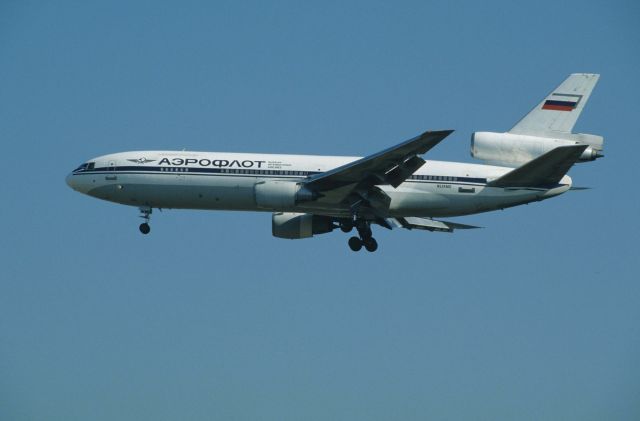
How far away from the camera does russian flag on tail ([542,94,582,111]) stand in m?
52.0

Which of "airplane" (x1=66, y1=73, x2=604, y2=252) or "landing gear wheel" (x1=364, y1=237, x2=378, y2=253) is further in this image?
"landing gear wheel" (x1=364, y1=237, x2=378, y2=253)

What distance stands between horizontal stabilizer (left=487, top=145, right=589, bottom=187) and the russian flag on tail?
505 centimetres

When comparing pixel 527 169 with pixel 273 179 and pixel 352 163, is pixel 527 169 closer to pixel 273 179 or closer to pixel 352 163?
pixel 352 163

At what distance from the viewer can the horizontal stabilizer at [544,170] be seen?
151 ft

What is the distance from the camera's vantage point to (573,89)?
52.8 m

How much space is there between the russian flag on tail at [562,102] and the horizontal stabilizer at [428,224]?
24.9 feet

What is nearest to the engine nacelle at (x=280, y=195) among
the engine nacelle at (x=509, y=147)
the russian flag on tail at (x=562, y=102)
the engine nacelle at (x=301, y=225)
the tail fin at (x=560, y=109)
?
the engine nacelle at (x=301, y=225)

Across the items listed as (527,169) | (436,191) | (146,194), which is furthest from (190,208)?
(527,169)

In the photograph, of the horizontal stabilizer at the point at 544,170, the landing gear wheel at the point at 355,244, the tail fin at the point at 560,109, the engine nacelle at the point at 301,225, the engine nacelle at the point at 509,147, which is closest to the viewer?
the horizontal stabilizer at the point at 544,170

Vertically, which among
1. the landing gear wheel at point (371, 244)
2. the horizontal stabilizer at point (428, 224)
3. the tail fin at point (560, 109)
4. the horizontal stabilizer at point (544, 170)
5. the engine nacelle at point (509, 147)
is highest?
the tail fin at point (560, 109)

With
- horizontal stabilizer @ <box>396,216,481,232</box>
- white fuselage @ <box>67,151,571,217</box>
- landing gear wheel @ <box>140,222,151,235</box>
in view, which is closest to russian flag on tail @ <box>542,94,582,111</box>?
white fuselage @ <box>67,151,571,217</box>

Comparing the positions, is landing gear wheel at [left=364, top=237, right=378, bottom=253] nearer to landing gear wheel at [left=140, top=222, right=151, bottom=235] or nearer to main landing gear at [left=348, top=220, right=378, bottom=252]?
main landing gear at [left=348, top=220, right=378, bottom=252]

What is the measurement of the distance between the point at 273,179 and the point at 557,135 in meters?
13.7

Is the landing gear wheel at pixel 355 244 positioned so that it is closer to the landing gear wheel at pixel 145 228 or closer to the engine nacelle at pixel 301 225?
the engine nacelle at pixel 301 225
